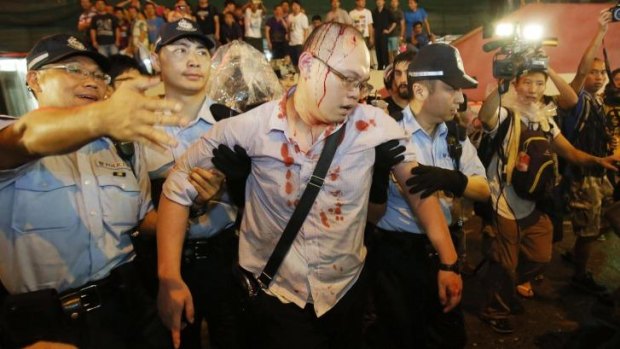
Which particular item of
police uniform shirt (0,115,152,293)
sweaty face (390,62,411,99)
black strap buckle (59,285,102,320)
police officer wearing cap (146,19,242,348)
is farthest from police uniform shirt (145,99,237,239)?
sweaty face (390,62,411,99)

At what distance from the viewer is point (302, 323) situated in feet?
6.96

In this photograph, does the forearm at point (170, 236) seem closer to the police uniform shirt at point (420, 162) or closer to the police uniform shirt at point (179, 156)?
the police uniform shirt at point (179, 156)

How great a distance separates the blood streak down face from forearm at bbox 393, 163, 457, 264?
1.99 feet

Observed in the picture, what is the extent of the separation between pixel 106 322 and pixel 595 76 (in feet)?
17.1

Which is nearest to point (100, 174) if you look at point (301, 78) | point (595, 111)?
point (301, 78)

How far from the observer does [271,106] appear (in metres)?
2.12

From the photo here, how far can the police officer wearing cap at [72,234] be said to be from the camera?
74.4 inches

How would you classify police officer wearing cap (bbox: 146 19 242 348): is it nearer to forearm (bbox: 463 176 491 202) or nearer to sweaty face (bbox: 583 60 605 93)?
forearm (bbox: 463 176 491 202)

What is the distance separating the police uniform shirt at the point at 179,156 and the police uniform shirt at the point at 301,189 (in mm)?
558

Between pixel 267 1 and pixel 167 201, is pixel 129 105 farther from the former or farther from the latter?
pixel 267 1

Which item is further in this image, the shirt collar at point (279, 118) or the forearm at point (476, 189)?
the forearm at point (476, 189)

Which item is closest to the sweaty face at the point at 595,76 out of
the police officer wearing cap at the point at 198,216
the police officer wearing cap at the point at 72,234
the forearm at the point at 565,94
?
the forearm at the point at 565,94

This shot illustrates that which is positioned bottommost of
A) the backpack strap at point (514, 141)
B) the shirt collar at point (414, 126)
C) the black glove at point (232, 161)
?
the backpack strap at point (514, 141)

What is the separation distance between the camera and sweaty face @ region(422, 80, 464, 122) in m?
2.76
